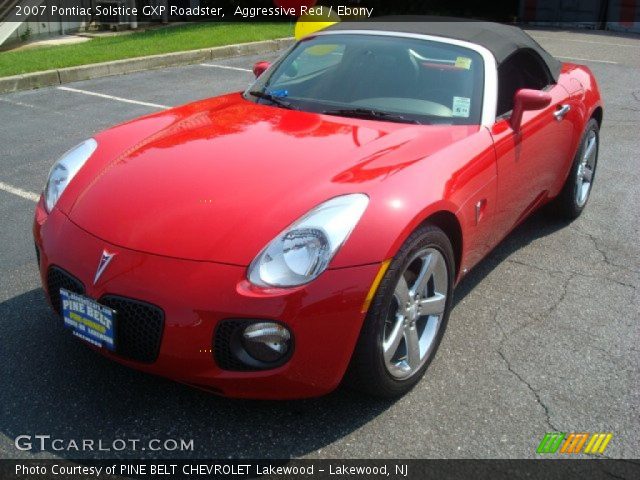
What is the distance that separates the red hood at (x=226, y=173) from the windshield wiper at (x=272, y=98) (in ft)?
0.35

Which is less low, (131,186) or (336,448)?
(131,186)

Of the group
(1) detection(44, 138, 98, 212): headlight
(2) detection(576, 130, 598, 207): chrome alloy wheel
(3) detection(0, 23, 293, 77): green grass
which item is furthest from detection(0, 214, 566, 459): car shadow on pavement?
(3) detection(0, 23, 293, 77): green grass

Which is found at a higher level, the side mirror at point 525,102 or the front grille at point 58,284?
the side mirror at point 525,102

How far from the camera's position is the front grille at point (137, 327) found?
2488 mm

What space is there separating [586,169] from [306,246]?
10.2 ft

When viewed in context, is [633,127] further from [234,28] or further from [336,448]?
[234,28]

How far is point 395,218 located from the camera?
265 centimetres

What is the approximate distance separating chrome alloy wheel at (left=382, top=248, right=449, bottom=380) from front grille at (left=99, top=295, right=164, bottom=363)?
2.72 feet

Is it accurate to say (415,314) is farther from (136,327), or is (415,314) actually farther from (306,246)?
(136,327)

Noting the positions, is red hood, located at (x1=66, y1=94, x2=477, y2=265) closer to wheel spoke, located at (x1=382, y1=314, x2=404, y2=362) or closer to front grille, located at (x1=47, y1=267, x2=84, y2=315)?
front grille, located at (x1=47, y1=267, x2=84, y2=315)

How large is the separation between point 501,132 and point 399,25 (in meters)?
1.04

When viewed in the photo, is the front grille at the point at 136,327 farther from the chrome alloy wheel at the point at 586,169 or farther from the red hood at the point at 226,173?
the chrome alloy wheel at the point at 586,169

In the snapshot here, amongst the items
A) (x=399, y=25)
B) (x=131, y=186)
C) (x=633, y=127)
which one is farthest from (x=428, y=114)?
(x=633, y=127)

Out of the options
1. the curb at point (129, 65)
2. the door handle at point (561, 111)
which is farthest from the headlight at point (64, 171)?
the curb at point (129, 65)
